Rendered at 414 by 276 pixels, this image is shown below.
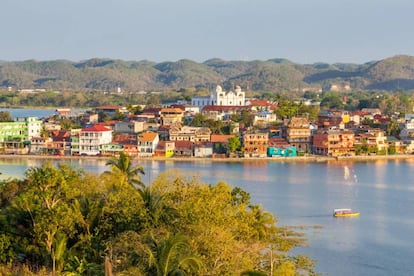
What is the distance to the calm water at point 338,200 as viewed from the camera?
937 centimetres

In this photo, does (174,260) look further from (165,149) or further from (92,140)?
(92,140)

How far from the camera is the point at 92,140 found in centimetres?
2203

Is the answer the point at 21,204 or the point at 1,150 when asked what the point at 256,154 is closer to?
the point at 1,150

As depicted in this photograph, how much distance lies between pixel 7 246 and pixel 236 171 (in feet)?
41.5

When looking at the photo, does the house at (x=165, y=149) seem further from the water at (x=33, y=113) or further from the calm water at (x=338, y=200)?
the water at (x=33, y=113)

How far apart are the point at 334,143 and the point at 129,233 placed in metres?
17.2

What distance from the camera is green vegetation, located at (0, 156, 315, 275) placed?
16.7 ft

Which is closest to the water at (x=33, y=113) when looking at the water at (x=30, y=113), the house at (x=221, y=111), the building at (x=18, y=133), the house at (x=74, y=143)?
the water at (x=30, y=113)

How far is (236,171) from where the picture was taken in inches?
723

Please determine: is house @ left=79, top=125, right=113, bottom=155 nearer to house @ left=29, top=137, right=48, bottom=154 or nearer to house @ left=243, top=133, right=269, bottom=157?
house @ left=29, top=137, right=48, bottom=154

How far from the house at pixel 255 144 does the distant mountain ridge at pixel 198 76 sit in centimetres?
4081

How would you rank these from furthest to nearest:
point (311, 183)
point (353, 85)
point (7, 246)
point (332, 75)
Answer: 1. point (332, 75)
2. point (353, 85)
3. point (311, 183)
4. point (7, 246)

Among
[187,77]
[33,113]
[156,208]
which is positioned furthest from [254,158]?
[187,77]

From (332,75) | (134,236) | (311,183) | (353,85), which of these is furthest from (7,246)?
(332,75)
